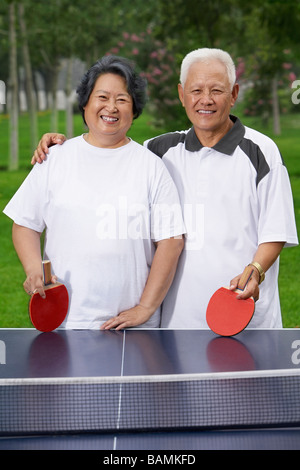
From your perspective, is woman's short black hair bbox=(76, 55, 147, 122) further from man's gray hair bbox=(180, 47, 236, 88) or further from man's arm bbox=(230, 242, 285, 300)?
man's arm bbox=(230, 242, 285, 300)

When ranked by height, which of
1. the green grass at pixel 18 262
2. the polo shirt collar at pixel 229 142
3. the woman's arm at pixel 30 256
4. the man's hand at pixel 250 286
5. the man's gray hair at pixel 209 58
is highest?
the green grass at pixel 18 262

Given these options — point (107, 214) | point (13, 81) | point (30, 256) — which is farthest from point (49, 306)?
point (13, 81)

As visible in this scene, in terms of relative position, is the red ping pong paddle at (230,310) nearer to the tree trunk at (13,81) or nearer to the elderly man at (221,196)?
the elderly man at (221,196)

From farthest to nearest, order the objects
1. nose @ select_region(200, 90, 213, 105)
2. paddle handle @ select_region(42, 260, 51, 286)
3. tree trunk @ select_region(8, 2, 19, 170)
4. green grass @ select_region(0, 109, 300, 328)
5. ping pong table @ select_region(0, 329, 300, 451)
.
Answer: tree trunk @ select_region(8, 2, 19, 170)
green grass @ select_region(0, 109, 300, 328)
nose @ select_region(200, 90, 213, 105)
paddle handle @ select_region(42, 260, 51, 286)
ping pong table @ select_region(0, 329, 300, 451)

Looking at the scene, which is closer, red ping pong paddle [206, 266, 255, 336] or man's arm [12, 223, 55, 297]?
red ping pong paddle [206, 266, 255, 336]

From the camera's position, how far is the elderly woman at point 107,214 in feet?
13.4

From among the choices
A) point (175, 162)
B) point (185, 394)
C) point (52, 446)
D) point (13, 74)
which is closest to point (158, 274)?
point (175, 162)

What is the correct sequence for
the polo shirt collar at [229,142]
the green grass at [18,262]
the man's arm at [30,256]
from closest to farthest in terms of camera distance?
the man's arm at [30,256] → the polo shirt collar at [229,142] → the green grass at [18,262]

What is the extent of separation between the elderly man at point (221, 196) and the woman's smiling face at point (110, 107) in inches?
13.2

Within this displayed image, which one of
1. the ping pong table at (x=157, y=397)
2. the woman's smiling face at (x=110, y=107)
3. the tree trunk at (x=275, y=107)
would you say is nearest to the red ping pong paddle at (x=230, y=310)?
the ping pong table at (x=157, y=397)

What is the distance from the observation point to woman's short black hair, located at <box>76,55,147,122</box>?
4.08m

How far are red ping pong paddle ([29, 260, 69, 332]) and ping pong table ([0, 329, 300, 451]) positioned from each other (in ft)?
0.82

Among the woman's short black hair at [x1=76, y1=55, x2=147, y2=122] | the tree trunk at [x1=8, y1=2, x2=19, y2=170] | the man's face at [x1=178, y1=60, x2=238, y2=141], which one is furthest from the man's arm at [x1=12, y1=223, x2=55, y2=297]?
the tree trunk at [x1=8, y1=2, x2=19, y2=170]

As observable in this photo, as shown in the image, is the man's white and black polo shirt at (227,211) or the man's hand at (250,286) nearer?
the man's hand at (250,286)
